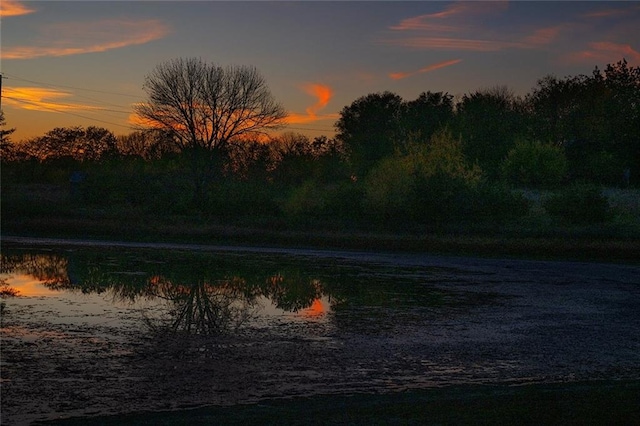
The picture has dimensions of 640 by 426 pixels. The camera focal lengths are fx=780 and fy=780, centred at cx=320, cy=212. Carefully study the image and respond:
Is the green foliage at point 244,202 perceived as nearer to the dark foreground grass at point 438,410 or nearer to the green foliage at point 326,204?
the green foliage at point 326,204

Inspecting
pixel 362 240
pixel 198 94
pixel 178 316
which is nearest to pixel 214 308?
pixel 178 316

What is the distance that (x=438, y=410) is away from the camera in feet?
32.0

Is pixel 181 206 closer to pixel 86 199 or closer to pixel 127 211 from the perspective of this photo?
pixel 127 211

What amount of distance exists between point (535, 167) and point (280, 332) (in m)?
62.5

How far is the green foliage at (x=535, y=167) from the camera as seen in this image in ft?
243

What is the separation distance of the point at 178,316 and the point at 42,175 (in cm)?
8449

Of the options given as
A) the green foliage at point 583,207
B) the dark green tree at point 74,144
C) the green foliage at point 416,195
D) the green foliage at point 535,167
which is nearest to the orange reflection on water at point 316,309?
the green foliage at point 416,195

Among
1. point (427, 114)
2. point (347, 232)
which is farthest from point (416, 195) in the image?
point (427, 114)

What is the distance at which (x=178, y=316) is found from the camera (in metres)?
17.2

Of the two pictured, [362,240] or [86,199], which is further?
[86,199]

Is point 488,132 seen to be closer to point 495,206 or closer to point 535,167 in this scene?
point 535,167

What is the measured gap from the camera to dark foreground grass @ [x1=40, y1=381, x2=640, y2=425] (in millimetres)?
9148

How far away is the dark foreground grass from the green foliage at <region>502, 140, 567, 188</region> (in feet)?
212

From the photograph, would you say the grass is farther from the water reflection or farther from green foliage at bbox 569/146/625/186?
green foliage at bbox 569/146/625/186
